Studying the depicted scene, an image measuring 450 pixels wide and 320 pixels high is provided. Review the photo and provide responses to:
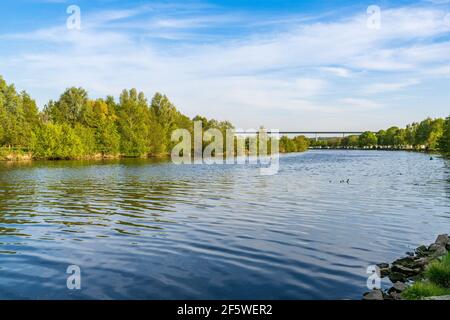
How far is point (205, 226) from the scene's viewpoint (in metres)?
24.9

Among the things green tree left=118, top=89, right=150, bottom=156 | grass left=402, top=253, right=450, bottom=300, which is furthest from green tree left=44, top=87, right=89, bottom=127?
grass left=402, top=253, right=450, bottom=300

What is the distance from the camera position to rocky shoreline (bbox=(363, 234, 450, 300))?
13.1 meters

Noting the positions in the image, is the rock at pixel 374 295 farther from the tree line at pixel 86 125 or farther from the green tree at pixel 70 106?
the green tree at pixel 70 106

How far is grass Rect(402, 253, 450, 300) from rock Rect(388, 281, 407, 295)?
69 cm

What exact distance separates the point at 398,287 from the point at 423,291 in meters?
1.80

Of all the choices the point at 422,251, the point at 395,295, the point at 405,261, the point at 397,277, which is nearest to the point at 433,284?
the point at 395,295

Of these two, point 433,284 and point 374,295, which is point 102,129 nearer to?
point 374,295

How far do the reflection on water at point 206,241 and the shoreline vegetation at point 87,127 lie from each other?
3445 inches

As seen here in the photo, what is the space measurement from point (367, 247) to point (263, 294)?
338 inches

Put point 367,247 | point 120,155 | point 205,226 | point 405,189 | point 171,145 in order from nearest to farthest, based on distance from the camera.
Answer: point 367,247
point 205,226
point 405,189
point 120,155
point 171,145

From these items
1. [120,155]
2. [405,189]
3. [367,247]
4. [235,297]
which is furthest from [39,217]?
[120,155]

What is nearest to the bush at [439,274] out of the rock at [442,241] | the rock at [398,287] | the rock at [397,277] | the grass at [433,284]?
the grass at [433,284]

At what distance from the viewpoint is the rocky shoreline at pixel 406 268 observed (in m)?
13.1
